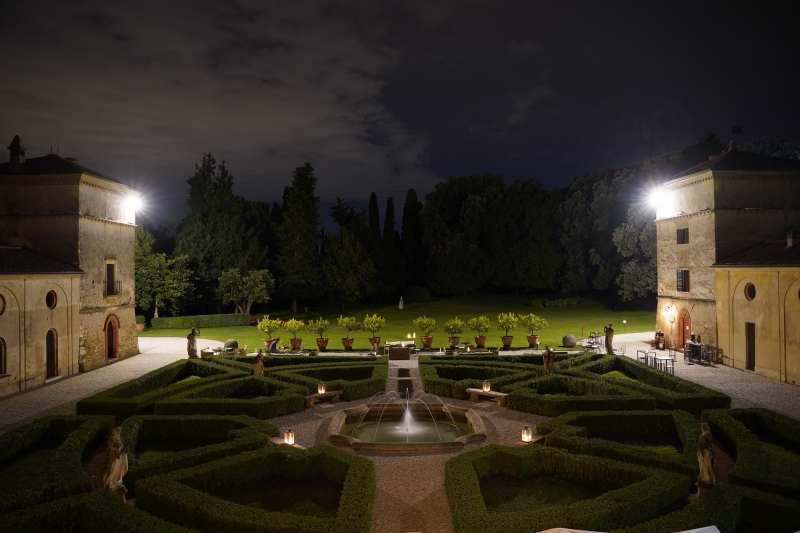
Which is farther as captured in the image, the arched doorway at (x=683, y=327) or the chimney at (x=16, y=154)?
the arched doorway at (x=683, y=327)

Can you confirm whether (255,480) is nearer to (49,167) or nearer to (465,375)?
(465,375)

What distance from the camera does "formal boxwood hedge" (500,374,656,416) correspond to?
62.7 feet

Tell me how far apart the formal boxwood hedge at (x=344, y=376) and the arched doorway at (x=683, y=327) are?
1826 centimetres

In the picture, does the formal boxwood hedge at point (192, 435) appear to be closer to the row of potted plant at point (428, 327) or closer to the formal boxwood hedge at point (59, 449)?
the formal boxwood hedge at point (59, 449)

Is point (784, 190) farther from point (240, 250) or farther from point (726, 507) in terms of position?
point (240, 250)

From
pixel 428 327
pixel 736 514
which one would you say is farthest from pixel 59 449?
pixel 428 327

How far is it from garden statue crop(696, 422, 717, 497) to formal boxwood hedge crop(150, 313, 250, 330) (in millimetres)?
45134

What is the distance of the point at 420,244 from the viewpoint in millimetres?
72812

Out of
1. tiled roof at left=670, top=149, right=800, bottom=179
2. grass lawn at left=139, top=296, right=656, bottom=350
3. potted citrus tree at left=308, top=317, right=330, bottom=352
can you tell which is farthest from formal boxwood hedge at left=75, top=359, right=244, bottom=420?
tiled roof at left=670, top=149, right=800, bottom=179

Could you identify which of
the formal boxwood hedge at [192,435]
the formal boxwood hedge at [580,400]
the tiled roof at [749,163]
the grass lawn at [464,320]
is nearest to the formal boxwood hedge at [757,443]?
the formal boxwood hedge at [580,400]

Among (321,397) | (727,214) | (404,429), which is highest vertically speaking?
(727,214)

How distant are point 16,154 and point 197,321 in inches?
906

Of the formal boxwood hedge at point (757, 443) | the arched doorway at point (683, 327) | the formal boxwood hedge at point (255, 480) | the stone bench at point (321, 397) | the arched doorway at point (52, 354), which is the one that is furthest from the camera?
the arched doorway at point (683, 327)

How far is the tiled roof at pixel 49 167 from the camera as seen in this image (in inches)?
1179
